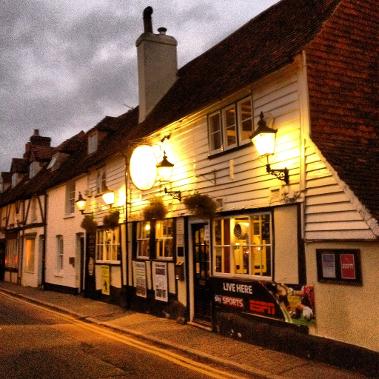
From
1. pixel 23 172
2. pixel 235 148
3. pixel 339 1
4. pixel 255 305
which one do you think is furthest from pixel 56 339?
pixel 23 172

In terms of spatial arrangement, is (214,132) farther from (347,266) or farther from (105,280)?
(105,280)

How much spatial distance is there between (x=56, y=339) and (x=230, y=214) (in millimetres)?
4553

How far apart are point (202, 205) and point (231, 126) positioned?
1.86m

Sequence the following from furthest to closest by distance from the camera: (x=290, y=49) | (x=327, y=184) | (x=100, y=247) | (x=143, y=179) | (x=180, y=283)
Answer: (x=100, y=247), (x=143, y=179), (x=180, y=283), (x=290, y=49), (x=327, y=184)

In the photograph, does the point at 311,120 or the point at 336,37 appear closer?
the point at 311,120

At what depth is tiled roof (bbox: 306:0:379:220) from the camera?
7754mm

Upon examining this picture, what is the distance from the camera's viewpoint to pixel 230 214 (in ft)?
32.9

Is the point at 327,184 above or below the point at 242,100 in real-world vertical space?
below

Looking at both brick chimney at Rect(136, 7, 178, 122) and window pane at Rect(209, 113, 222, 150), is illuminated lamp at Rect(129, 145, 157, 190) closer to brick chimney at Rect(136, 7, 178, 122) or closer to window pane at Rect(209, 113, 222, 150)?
window pane at Rect(209, 113, 222, 150)

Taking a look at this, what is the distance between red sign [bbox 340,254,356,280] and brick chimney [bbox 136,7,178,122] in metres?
10.5

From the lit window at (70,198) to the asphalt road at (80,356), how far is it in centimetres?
914

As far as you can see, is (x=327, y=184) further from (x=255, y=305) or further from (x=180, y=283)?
(x=180, y=283)

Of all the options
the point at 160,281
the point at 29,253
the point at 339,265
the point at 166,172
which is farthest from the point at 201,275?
the point at 29,253

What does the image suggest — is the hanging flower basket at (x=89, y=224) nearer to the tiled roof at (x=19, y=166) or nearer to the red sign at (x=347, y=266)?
the red sign at (x=347, y=266)
